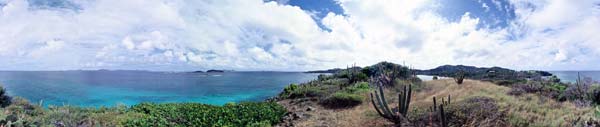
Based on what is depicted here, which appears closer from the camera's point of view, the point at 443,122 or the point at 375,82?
the point at 443,122

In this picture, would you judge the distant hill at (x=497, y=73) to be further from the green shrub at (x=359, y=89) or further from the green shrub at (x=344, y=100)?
the green shrub at (x=344, y=100)

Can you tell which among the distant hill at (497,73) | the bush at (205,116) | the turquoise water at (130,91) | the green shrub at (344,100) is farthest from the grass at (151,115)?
the distant hill at (497,73)

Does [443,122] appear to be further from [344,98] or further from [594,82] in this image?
[594,82]

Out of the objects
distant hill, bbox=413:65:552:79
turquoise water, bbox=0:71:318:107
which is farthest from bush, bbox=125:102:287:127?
distant hill, bbox=413:65:552:79

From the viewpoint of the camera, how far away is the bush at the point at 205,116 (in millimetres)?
10148

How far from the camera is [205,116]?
446 inches

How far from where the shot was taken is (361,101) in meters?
14.6

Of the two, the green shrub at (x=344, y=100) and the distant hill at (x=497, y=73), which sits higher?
the distant hill at (x=497, y=73)

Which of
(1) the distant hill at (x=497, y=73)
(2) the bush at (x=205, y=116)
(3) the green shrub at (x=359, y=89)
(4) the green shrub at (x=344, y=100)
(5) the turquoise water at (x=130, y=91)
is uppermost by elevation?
(1) the distant hill at (x=497, y=73)

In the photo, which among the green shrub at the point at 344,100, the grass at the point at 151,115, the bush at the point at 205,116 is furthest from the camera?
the green shrub at the point at 344,100

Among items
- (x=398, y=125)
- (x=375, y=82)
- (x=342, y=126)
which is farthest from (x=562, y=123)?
(x=375, y=82)

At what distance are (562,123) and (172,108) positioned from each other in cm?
1145

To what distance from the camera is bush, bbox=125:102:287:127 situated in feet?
33.3

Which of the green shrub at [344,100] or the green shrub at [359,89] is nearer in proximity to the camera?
the green shrub at [344,100]
